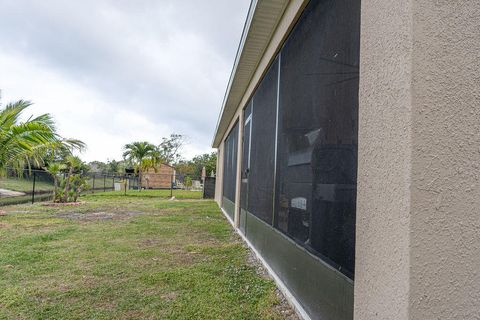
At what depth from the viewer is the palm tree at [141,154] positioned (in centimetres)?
2855

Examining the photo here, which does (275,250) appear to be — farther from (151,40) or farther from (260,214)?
(151,40)

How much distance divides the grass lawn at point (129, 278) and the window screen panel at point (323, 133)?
2.46ft

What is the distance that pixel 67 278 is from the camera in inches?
107

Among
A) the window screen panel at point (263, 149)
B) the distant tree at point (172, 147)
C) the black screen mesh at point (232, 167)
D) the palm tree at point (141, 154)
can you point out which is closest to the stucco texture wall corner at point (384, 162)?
the window screen panel at point (263, 149)

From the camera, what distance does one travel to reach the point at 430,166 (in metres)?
0.85

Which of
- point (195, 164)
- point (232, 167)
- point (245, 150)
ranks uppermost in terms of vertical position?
point (195, 164)

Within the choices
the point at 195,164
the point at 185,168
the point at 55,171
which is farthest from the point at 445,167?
the point at 195,164

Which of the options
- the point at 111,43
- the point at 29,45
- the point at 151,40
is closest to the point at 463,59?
the point at 151,40

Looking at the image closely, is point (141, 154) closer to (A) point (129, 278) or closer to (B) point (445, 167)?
(A) point (129, 278)

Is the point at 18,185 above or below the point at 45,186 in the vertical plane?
above

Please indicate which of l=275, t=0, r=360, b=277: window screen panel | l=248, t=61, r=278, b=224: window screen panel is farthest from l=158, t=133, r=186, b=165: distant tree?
l=275, t=0, r=360, b=277: window screen panel

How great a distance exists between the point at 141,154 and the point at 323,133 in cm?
2898

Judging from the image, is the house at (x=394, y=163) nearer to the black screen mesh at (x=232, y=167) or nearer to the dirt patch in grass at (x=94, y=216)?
the black screen mesh at (x=232, y=167)

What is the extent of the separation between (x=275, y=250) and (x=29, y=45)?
9100 millimetres
